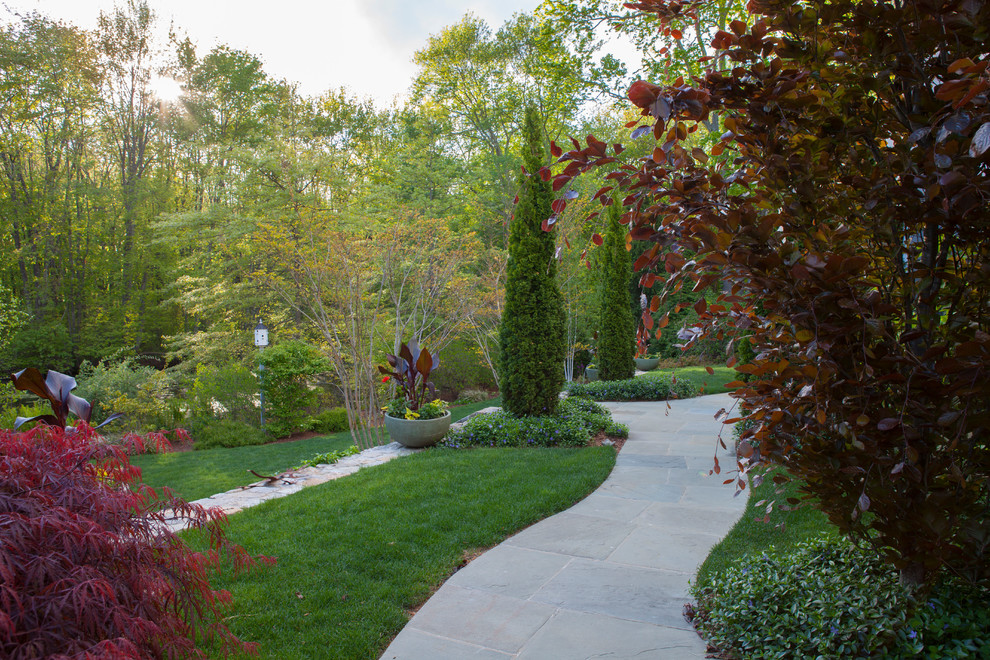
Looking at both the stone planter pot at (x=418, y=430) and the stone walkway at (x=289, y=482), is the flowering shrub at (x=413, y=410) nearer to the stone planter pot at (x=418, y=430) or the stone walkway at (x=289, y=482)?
the stone planter pot at (x=418, y=430)

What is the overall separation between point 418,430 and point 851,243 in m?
5.31

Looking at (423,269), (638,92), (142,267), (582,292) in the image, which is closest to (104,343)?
(142,267)

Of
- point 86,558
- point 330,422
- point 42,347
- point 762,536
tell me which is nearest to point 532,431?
point 762,536

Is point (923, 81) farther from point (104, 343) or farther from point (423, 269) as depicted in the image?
point (104, 343)

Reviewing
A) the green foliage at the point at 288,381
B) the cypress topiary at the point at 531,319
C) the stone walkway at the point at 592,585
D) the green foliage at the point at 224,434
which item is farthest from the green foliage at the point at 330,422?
the stone walkway at the point at 592,585

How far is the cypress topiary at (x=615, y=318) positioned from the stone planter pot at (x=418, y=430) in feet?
16.9

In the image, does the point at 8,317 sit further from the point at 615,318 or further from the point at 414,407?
the point at 615,318

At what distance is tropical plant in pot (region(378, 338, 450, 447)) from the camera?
21.6 ft

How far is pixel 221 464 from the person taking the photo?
8.28 metres

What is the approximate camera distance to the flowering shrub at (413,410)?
667 centimetres

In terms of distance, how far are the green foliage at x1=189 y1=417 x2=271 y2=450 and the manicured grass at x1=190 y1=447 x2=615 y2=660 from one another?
253 inches

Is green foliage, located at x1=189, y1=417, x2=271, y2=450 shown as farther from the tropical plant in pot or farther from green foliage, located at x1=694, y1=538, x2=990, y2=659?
green foliage, located at x1=694, y1=538, x2=990, y2=659

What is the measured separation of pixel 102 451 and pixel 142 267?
20428mm

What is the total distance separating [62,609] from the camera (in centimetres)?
151
